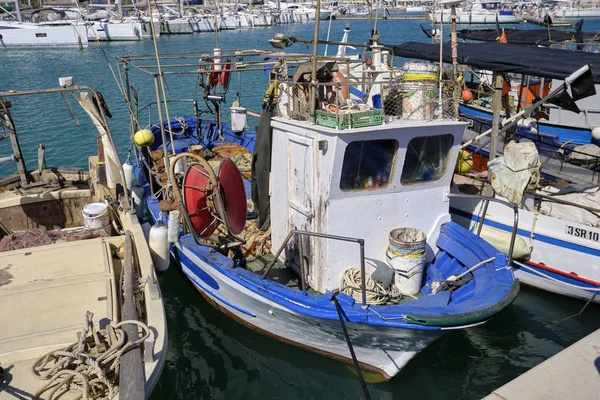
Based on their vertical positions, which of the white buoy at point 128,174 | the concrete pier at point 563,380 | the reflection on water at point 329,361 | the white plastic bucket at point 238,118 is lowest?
the reflection on water at point 329,361

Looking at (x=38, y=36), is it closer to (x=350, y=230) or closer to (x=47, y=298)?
(x=47, y=298)

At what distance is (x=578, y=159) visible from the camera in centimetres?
1221

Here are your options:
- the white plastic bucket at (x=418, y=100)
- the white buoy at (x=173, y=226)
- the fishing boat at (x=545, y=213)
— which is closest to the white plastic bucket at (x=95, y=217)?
the white buoy at (x=173, y=226)

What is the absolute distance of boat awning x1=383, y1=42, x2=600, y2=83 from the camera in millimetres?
9742

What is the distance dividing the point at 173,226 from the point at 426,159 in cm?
400

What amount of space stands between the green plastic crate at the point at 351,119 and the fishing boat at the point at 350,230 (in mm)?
12

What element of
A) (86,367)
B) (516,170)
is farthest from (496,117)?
(86,367)

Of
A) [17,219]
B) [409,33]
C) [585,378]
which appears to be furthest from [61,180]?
[409,33]

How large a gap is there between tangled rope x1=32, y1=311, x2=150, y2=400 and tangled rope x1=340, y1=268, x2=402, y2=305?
268 centimetres

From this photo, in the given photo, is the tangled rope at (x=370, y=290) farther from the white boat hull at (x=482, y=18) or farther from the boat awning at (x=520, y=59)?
the white boat hull at (x=482, y=18)

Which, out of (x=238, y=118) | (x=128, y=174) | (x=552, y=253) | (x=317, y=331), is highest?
(x=238, y=118)

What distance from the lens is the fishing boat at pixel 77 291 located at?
4965 mm

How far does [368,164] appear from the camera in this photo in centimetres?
649

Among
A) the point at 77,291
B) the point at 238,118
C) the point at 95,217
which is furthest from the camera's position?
the point at 238,118
